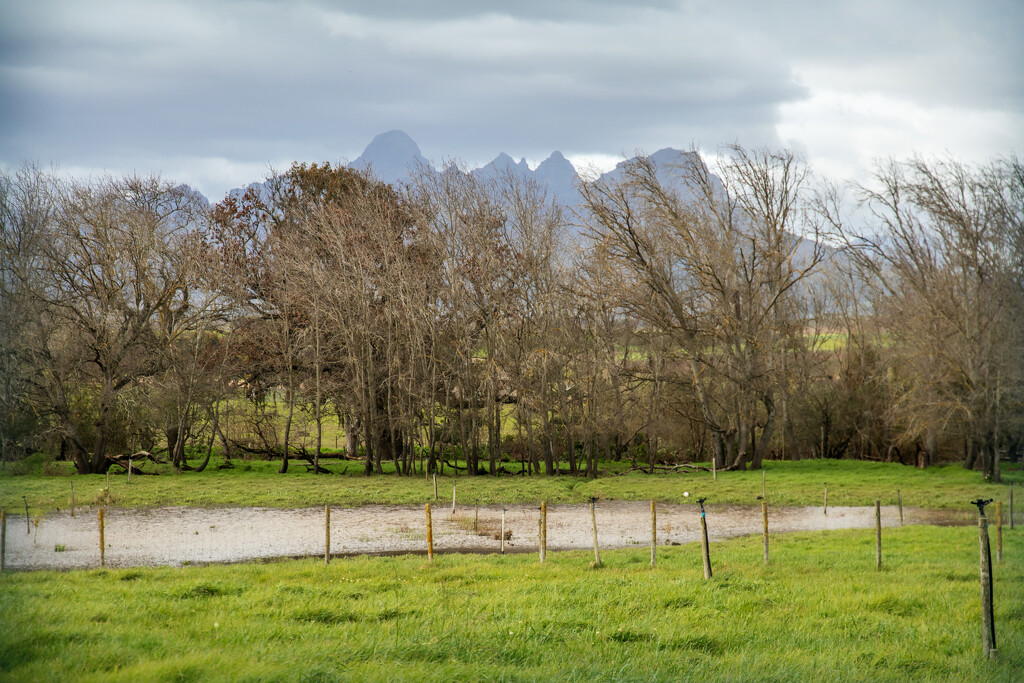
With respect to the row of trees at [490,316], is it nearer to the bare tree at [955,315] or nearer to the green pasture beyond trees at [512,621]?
the bare tree at [955,315]

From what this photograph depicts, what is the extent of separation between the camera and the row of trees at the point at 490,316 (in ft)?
102

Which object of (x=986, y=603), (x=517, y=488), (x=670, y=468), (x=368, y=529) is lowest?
(x=670, y=468)

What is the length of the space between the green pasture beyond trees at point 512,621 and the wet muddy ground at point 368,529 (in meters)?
2.49

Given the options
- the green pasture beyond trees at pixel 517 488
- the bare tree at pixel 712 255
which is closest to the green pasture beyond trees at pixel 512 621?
the green pasture beyond trees at pixel 517 488

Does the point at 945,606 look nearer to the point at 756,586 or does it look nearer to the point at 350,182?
the point at 756,586

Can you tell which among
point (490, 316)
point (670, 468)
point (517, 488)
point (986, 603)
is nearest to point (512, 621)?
point (986, 603)

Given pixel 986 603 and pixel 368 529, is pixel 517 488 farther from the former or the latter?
pixel 986 603

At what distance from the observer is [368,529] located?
1938 centimetres

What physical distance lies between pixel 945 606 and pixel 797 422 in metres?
36.9

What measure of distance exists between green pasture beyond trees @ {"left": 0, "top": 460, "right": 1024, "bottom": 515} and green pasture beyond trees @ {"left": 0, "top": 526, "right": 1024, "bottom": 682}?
11752mm

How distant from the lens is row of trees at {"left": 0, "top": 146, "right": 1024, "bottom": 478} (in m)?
31.2

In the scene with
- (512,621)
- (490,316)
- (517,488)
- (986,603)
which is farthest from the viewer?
(490,316)

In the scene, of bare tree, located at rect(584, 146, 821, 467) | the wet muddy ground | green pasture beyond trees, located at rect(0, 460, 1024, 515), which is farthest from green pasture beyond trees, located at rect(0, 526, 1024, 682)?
bare tree, located at rect(584, 146, 821, 467)

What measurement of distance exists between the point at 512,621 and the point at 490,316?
25929 mm
